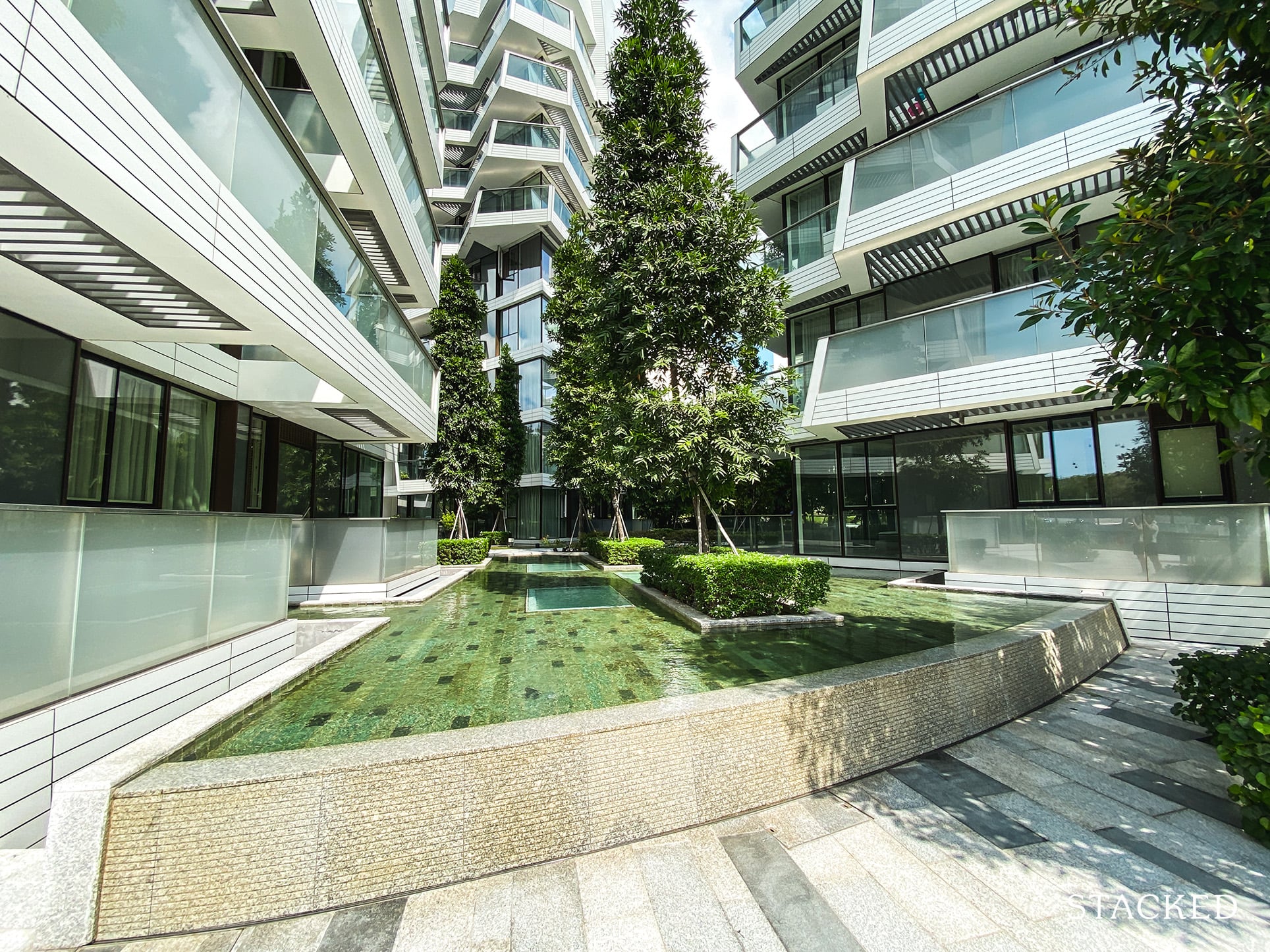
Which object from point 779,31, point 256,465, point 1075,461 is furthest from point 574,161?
point 1075,461

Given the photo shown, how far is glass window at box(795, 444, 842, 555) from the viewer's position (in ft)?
49.7

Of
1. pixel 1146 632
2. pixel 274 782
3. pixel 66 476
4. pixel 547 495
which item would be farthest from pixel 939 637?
pixel 547 495

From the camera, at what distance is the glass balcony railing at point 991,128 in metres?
9.77

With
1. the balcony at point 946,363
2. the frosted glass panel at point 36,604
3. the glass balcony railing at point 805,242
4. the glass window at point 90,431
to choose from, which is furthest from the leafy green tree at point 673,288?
the frosted glass panel at point 36,604

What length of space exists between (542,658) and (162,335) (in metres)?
5.42

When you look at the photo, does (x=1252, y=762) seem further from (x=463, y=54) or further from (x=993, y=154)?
(x=463, y=54)

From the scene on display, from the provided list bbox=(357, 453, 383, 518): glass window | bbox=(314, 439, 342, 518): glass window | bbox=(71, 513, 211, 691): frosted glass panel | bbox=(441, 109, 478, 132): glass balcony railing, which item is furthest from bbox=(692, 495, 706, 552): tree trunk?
bbox=(441, 109, 478, 132): glass balcony railing

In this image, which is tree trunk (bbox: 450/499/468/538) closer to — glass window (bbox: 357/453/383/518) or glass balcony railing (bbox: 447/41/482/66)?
glass window (bbox: 357/453/383/518)

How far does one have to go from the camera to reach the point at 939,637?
670 cm

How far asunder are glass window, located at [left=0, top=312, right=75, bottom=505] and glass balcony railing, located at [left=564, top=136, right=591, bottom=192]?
29.7m

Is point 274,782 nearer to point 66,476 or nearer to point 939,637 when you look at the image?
point 66,476

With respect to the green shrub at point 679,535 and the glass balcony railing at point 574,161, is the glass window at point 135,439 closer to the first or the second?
the green shrub at point 679,535

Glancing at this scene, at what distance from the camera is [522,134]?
29.7m

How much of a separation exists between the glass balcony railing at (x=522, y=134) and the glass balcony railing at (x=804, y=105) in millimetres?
16706
